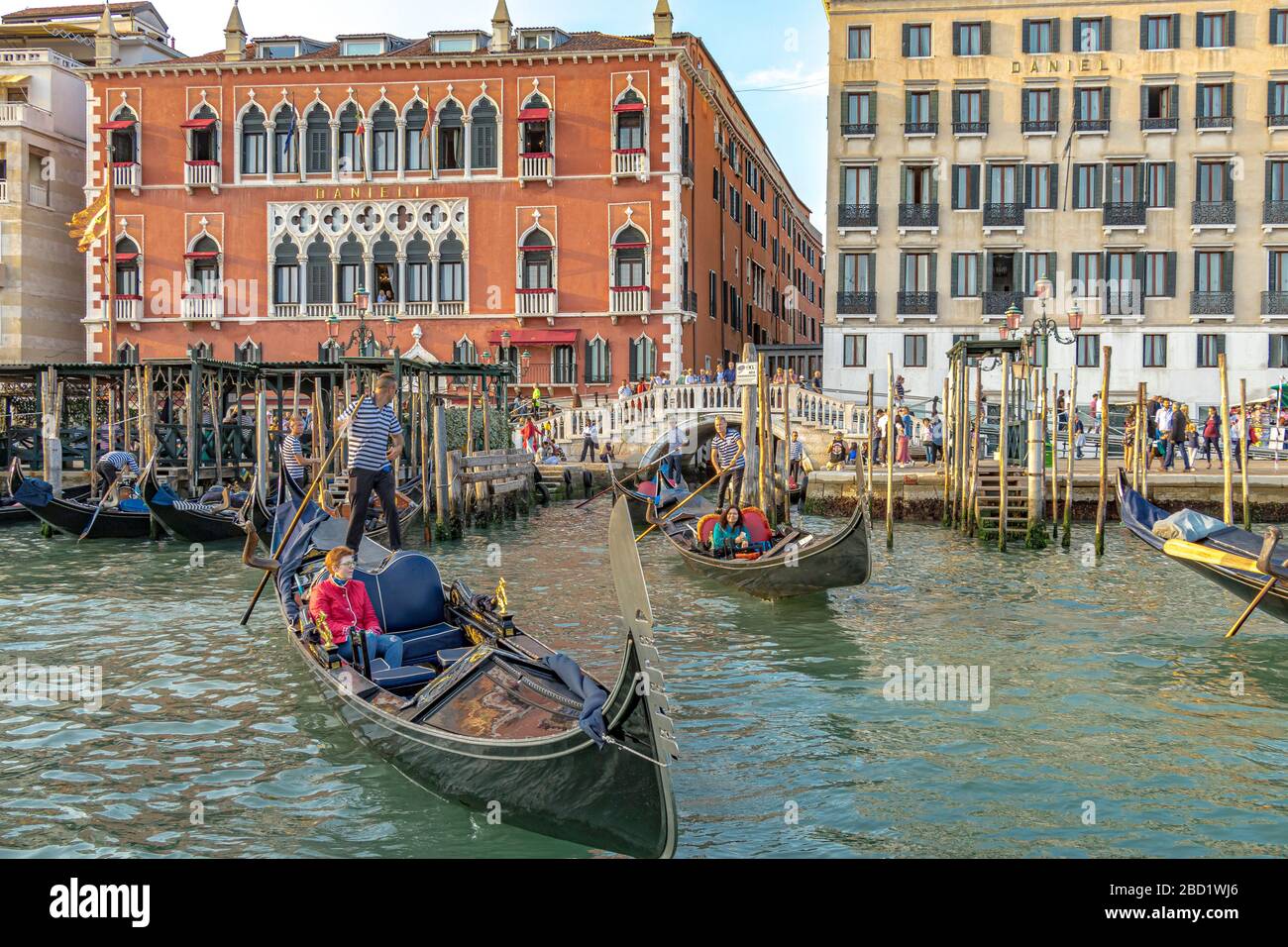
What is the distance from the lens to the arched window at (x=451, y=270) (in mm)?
25953

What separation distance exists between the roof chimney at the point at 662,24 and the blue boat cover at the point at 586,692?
22.3 metres

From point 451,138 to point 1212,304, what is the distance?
15016 mm

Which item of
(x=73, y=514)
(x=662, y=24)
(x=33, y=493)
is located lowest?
(x=73, y=514)

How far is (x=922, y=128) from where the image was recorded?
24547 millimetres

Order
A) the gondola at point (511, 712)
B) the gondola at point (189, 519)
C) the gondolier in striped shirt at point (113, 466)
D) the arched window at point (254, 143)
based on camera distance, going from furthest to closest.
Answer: the arched window at point (254, 143)
the gondolier in striped shirt at point (113, 466)
the gondola at point (189, 519)
the gondola at point (511, 712)

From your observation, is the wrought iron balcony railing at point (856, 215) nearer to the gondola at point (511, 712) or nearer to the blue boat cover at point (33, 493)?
the blue boat cover at point (33, 493)

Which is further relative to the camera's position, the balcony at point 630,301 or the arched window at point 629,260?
the arched window at point 629,260

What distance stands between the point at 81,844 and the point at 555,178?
22080 millimetres

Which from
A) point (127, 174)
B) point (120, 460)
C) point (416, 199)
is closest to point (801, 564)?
point (120, 460)

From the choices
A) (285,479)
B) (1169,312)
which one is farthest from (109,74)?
(1169,312)

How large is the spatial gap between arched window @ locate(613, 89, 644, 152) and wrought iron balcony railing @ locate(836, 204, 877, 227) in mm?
4116

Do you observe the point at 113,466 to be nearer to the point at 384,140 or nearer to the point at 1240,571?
the point at 384,140

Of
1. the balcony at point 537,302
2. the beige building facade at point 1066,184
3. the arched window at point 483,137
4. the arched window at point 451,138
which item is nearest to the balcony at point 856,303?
the beige building facade at point 1066,184

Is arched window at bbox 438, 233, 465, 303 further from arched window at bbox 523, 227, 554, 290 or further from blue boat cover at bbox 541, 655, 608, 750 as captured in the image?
blue boat cover at bbox 541, 655, 608, 750
